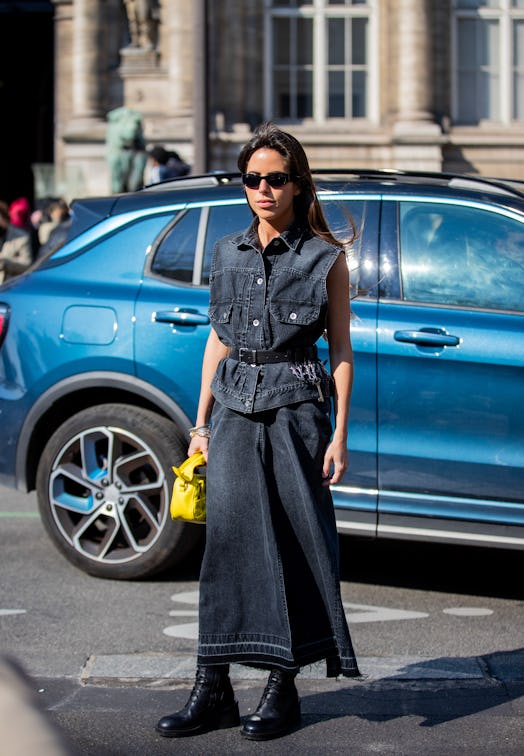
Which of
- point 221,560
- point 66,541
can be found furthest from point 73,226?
point 221,560

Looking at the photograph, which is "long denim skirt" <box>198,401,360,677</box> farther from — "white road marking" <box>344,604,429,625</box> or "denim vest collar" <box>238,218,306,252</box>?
"white road marking" <box>344,604,429,625</box>

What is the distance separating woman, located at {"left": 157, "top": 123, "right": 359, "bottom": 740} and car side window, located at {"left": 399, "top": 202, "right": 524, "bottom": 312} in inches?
62.2

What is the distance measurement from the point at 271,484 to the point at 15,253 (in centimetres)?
981

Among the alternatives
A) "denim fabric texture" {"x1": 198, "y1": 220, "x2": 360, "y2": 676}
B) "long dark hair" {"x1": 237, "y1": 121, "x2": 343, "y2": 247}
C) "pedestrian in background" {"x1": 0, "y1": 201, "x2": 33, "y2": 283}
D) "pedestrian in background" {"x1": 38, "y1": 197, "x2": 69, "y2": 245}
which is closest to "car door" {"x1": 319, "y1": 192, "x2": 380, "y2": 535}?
"long dark hair" {"x1": 237, "y1": 121, "x2": 343, "y2": 247}

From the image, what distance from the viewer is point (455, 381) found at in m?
5.46

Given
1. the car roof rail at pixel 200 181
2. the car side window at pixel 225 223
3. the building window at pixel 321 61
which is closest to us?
the car side window at pixel 225 223

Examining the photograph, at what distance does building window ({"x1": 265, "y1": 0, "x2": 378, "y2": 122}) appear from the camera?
21078mm

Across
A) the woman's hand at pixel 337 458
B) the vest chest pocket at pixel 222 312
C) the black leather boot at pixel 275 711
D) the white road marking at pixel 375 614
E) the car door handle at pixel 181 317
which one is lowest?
the white road marking at pixel 375 614

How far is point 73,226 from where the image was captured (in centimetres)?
636

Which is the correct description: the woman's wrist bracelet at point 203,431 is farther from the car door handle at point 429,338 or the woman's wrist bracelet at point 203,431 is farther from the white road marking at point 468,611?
the white road marking at point 468,611

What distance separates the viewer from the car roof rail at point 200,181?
6141mm

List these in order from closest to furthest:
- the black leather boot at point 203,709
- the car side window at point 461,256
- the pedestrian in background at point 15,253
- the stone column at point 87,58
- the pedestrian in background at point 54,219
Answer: the black leather boot at point 203,709 < the car side window at point 461,256 < the pedestrian in background at point 15,253 < the pedestrian in background at point 54,219 < the stone column at point 87,58

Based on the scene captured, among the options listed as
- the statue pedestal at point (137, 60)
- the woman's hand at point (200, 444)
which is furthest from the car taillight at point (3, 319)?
the statue pedestal at point (137, 60)

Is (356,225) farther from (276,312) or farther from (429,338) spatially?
(276,312)
